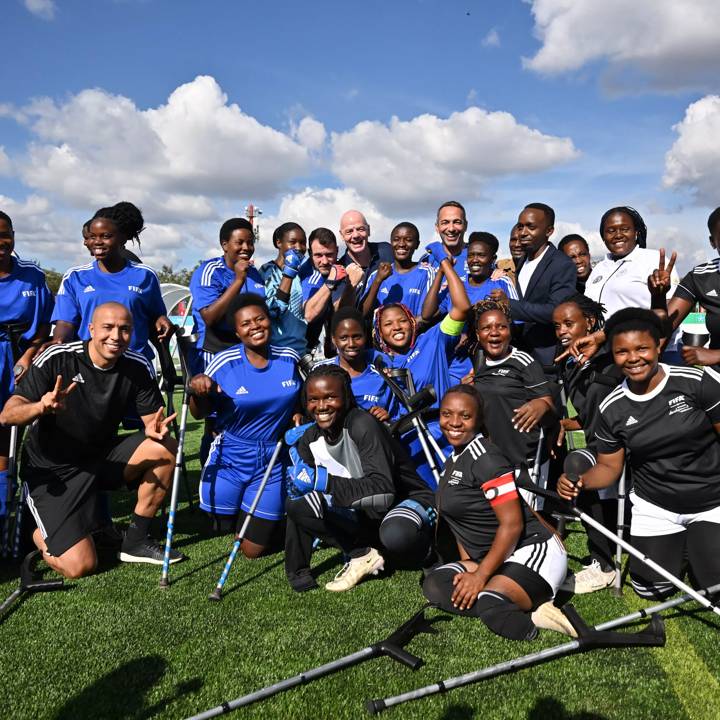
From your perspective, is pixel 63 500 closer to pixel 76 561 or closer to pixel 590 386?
pixel 76 561

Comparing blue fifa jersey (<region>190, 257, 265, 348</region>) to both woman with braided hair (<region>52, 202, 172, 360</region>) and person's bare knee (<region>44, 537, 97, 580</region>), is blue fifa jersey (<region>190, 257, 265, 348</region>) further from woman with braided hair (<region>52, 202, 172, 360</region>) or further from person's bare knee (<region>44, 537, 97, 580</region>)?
person's bare knee (<region>44, 537, 97, 580</region>)

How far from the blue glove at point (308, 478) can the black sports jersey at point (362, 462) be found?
0.20 feet

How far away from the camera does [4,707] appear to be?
128 inches

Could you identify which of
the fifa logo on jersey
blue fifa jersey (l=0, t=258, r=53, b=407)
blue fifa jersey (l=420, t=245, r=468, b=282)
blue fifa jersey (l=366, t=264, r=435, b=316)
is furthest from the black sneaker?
the fifa logo on jersey

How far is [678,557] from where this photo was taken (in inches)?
175

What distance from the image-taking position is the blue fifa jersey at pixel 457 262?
22.0 ft

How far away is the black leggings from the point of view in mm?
4250

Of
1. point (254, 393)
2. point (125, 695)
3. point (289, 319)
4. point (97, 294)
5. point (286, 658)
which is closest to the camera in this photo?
point (125, 695)

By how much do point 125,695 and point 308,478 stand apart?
1.78 meters

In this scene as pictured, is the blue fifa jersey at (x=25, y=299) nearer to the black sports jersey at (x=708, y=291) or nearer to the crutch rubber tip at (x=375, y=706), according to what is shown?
the crutch rubber tip at (x=375, y=706)

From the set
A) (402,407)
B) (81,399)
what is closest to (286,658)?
(402,407)

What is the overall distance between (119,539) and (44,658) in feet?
6.64

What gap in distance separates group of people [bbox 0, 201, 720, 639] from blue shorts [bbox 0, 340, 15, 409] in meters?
0.02

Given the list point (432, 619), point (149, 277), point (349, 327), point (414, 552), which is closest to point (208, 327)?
point (149, 277)
